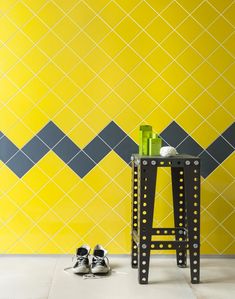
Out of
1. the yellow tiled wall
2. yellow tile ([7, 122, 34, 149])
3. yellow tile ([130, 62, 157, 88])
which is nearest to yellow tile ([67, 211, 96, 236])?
the yellow tiled wall

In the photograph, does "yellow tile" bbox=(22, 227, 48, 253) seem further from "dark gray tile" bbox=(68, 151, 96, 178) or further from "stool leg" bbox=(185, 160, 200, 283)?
"stool leg" bbox=(185, 160, 200, 283)

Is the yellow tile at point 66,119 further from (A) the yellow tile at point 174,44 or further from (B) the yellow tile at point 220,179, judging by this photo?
(B) the yellow tile at point 220,179

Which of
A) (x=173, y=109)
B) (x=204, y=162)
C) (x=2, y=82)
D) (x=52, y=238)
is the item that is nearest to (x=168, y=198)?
(x=204, y=162)

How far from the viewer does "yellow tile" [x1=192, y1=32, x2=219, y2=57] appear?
344 centimetres

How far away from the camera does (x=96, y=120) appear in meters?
3.43

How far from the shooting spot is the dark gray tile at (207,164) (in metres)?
3.46

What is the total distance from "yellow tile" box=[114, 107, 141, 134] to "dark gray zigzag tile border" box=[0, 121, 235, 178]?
0.11 feet

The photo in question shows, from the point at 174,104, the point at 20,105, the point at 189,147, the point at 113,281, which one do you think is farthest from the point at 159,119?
the point at 113,281

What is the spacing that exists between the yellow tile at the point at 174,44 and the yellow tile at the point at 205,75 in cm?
18

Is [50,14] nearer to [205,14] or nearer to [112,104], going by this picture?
[112,104]

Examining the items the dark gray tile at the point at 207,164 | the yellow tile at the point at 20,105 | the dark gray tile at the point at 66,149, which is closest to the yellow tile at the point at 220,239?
A: the dark gray tile at the point at 207,164

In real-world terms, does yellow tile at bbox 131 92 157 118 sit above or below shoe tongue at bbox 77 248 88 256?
above

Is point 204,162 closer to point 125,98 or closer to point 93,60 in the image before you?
point 125,98

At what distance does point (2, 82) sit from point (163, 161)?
126 centimetres
